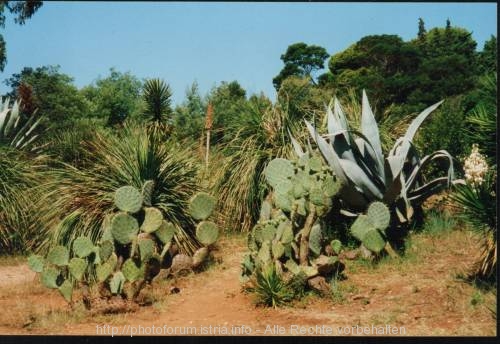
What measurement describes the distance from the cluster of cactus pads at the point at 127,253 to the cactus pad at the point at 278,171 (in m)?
0.86

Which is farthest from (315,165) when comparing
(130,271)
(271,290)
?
(130,271)

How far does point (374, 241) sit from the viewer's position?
801 cm

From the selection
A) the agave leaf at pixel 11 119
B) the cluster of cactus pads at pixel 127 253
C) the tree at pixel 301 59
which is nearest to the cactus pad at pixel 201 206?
the cluster of cactus pads at pixel 127 253

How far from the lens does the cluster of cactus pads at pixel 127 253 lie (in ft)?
24.3

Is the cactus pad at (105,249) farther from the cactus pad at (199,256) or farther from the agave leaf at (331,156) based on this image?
the agave leaf at (331,156)

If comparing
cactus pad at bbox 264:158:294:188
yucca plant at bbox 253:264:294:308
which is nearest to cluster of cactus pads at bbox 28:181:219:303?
cactus pad at bbox 264:158:294:188

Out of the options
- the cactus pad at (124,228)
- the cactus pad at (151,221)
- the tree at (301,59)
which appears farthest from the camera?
the tree at (301,59)

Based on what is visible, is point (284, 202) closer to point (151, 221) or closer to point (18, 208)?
point (151, 221)

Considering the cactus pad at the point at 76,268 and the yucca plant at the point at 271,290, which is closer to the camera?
the yucca plant at the point at 271,290

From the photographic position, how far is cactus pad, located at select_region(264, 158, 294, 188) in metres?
8.87

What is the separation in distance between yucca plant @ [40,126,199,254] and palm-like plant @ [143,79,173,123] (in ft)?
4.04

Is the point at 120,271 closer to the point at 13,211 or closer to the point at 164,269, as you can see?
the point at 164,269

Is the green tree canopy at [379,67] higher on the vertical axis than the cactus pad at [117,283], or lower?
higher

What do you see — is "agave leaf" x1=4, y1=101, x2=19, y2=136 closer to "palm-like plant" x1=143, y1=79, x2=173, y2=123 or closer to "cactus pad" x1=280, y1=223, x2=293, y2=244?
"palm-like plant" x1=143, y1=79, x2=173, y2=123
